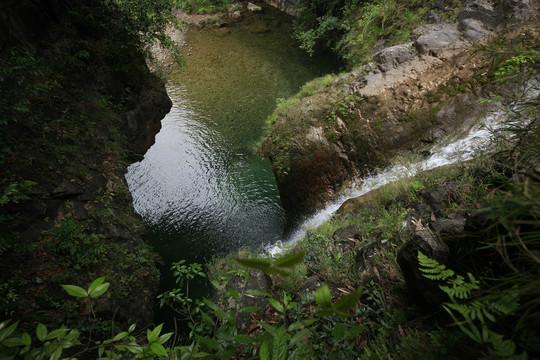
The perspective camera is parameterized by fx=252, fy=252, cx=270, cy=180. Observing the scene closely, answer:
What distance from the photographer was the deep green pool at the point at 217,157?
7.27 m

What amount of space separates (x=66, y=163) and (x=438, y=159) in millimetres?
6677

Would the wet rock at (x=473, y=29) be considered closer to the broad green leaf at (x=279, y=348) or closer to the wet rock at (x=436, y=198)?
the wet rock at (x=436, y=198)

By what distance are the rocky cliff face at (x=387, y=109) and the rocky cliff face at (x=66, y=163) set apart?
385 centimetres

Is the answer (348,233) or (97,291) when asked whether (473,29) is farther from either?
(97,291)

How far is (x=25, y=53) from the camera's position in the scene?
3.90 m

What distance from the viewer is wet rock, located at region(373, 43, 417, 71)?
623 cm

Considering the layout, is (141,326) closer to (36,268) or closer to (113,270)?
(113,270)

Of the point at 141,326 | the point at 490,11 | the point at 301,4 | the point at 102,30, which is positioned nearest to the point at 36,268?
the point at 141,326

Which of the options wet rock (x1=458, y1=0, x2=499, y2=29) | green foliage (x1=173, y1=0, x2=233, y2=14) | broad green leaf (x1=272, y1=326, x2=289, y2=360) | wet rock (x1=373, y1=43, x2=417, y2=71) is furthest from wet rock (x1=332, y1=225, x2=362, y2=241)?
green foliage (x1=173, y1=0, x2=233, y2=14)

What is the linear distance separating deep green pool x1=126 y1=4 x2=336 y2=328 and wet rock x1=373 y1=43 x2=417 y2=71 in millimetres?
4549

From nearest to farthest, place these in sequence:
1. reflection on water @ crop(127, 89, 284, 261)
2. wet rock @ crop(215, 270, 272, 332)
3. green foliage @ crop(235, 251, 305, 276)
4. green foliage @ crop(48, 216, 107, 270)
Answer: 1. green foliage @ crop(235, 251, 305, 276)
2. wet rock @ crop(215, 270, 272, 332)
3. green foliage @ crop(48, 216, 107, 270)
4. reflection on water @ crop(127, 89, 284, 261)

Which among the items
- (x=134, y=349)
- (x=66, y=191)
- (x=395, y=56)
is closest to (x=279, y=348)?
(x=134, y=349)

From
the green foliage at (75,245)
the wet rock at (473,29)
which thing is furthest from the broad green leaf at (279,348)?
the wet rock at (473,29)

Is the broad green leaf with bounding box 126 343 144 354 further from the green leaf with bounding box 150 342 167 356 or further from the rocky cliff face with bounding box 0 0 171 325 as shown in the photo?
the rocky cliff face with bounding box 0 0 171 325
